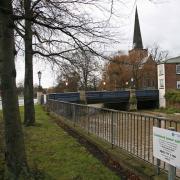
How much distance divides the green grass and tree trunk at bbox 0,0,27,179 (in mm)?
587

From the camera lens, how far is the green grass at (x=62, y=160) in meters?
6.21

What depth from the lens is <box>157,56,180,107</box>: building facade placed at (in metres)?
50.4

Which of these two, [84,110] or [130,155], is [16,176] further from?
[84,110]

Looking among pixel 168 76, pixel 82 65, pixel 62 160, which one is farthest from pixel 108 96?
pixel 62 160

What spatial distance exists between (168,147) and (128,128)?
290 cm

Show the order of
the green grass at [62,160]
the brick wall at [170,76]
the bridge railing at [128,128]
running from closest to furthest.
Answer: the bridge railing at [128,128]
the green grass at [62,160]
the brick wall at [170,76]

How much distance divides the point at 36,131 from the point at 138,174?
7360 millimetres

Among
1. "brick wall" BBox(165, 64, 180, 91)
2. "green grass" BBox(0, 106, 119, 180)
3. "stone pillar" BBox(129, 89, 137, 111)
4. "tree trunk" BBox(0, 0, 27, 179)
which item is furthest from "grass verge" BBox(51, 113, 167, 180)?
"brick wall" BBox(165, 64, 180, 91)

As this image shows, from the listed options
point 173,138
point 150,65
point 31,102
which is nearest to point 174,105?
point 150,65

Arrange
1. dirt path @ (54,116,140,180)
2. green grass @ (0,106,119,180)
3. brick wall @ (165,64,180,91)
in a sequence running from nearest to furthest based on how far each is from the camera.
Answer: dirt path @ (54,116,140,180), green grass @ (0,106,119,180), brick wall @ (165,64,180,91)

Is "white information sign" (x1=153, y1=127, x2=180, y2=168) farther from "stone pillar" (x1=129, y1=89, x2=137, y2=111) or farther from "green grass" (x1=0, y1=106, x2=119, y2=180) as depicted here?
"stone pillar" (x1=129, y1=89, x2=137, y2=111)

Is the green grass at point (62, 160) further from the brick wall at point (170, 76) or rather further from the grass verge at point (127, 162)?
the brick wall at point (170, 76)

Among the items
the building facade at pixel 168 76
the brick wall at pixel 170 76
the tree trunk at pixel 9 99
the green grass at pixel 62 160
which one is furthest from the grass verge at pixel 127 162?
the brick wall at pixel 170 76

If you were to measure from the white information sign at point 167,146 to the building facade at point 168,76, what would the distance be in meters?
46.3
